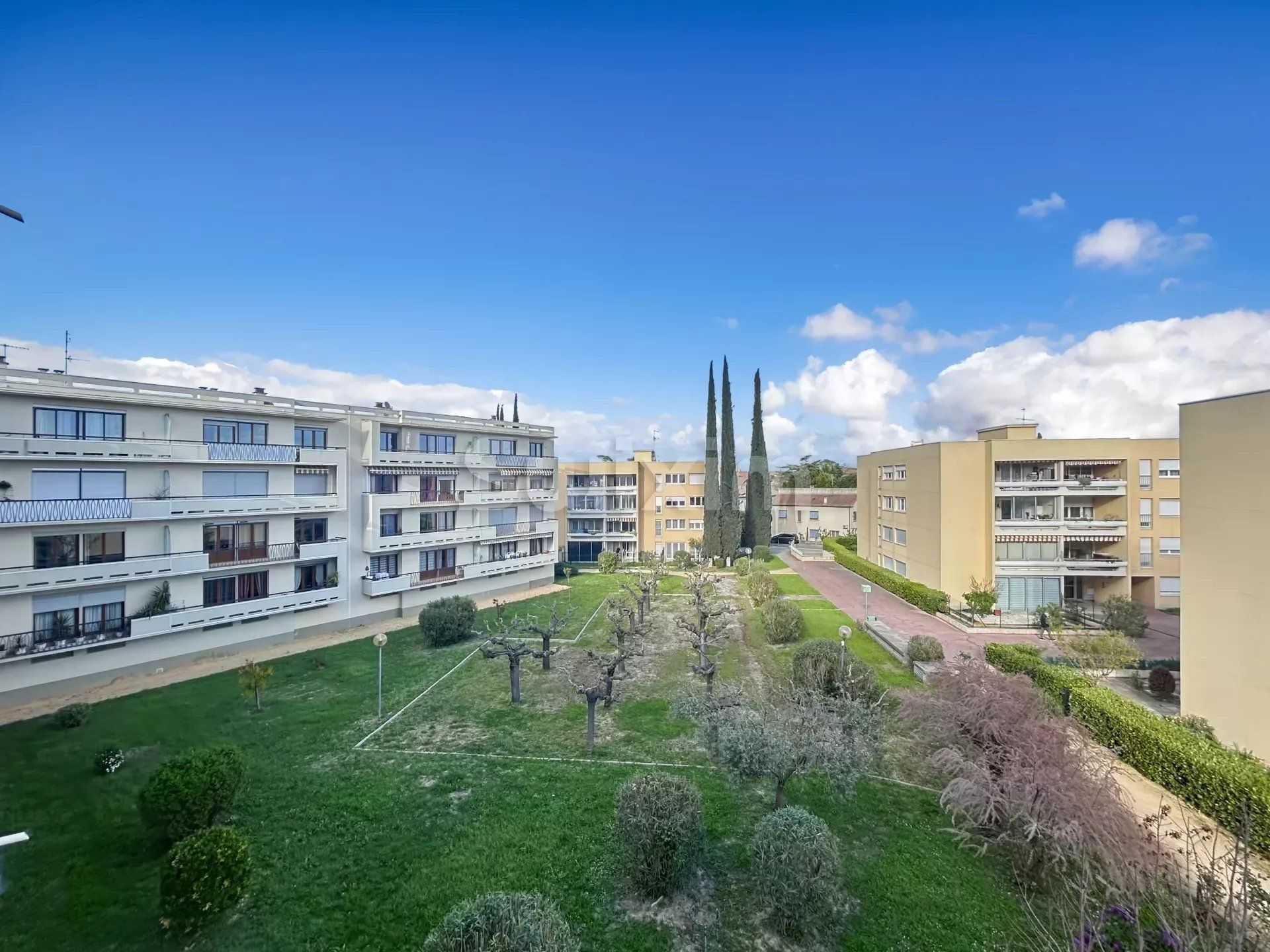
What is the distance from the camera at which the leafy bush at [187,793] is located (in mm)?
11000

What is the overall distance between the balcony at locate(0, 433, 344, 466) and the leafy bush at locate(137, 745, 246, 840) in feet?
48.4

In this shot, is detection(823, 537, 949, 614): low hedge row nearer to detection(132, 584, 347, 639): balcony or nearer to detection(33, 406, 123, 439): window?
detection(132, 584, 347, 639): balcony

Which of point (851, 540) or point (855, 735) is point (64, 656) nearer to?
point (855, 735)

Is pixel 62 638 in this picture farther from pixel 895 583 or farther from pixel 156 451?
pixel 895 583

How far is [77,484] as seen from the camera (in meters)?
20.3

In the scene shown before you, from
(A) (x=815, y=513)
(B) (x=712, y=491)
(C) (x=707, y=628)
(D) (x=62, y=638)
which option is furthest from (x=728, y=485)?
(D) (x=62, y=638)

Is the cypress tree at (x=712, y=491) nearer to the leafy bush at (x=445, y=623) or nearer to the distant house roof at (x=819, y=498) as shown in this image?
the distant house roof at (x=819, y=498)

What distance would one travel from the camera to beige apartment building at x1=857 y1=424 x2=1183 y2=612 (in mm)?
29984

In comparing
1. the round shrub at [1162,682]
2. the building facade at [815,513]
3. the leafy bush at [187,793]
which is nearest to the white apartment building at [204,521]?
the leafy bush at [187,793]

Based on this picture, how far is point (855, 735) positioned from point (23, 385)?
27.3m

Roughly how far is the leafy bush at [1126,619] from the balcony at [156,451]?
3638 cm

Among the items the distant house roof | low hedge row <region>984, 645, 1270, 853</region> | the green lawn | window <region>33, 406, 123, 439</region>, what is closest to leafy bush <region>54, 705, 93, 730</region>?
the green lawn

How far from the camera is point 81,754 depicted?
1537cm

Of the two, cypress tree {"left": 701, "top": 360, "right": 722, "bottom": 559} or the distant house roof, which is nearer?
cypress tree {"left": 701, "top": 360, "right": 722, "bottom": 559}
